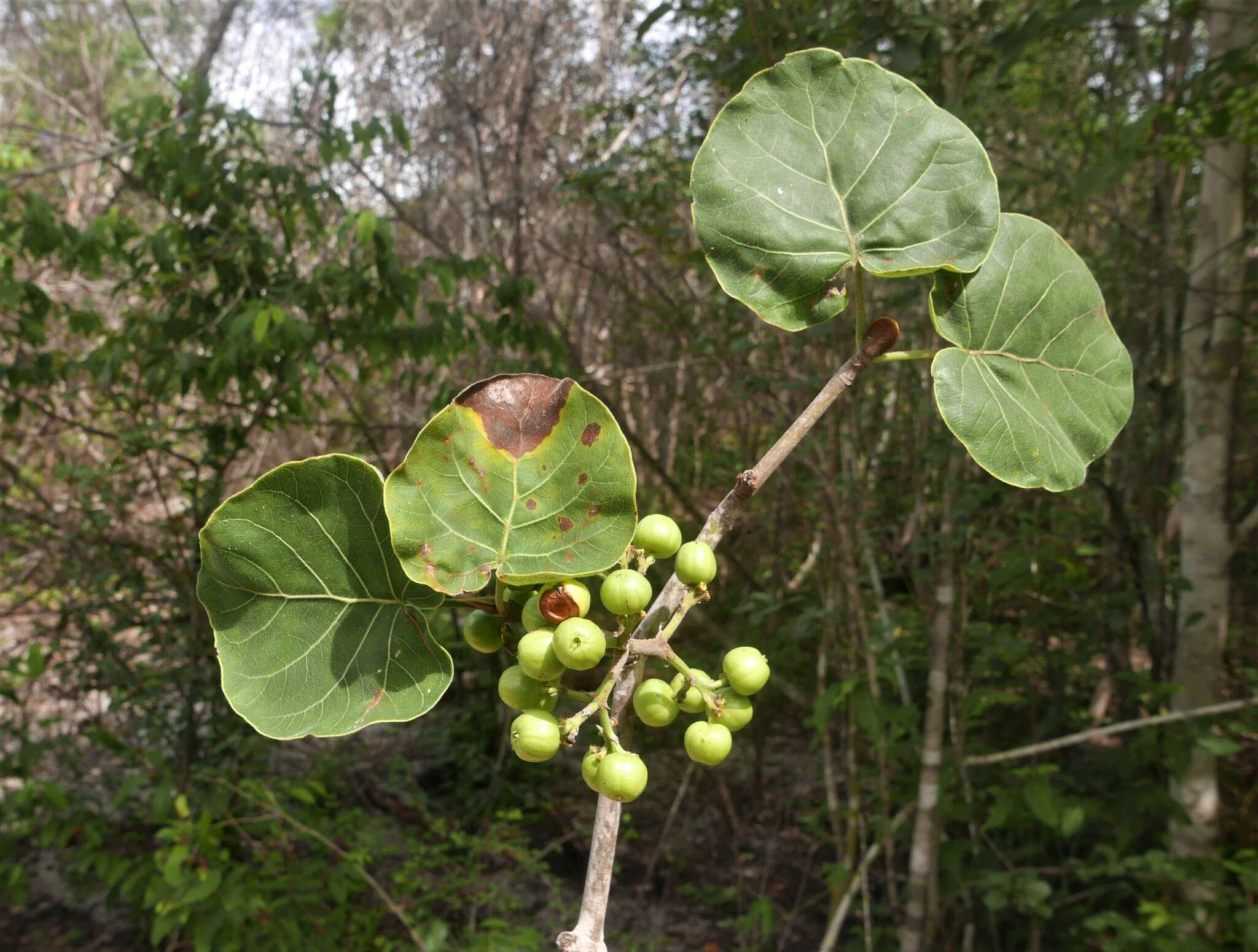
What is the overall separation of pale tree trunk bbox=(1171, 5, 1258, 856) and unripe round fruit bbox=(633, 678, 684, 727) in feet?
9.15

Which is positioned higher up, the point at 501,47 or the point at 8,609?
the point at 501,47

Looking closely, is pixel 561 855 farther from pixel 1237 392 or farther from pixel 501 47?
pixel 501 47

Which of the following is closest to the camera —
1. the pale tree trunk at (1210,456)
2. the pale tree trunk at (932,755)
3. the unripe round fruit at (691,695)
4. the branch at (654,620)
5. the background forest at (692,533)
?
the branch at (654,620)

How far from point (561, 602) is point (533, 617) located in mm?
24

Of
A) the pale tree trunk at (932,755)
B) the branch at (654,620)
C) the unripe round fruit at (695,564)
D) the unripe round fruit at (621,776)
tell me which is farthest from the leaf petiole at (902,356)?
the pale tree trunk at (932,755)

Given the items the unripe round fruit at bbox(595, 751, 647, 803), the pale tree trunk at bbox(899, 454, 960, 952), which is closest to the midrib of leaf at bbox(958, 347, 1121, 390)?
the unripe round fruit at bbox(595, 751, 647, 803)

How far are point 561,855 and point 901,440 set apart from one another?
8.20 ft

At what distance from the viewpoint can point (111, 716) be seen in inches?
156

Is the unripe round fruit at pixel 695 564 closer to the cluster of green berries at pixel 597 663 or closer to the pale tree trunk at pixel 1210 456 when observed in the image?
the cluster of green berries at pixel 597 663

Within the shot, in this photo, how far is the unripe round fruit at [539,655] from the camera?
0.45 m

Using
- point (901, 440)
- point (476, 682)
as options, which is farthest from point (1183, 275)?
point (476, 682)

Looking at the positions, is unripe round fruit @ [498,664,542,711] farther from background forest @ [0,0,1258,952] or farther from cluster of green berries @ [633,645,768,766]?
background forest @ [0,0,1258,952]

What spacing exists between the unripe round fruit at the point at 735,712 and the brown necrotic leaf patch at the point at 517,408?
0.20 meters

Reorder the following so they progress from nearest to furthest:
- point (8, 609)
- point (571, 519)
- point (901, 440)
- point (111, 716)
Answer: point (571, 519), point (901, 440), point (8, 609), point (111, 716)
